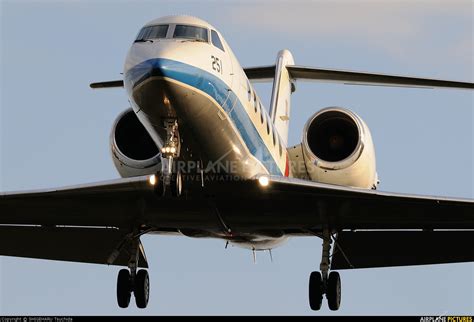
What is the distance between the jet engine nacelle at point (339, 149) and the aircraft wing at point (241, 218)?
98cm

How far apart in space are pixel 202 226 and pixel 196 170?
2.91m

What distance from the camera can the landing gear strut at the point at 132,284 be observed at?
81.9ft

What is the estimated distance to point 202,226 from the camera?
24078 millimetres

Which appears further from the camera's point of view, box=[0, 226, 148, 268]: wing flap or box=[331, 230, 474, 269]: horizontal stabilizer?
box=[0, 226, 148, 268]: wing flap

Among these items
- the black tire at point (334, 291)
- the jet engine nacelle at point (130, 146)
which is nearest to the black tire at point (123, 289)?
the jet engine nacelle at point (130, 146)

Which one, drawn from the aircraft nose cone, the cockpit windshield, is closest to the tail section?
the cockpit windshield

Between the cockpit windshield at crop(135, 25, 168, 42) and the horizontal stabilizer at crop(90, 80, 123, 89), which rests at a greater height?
the horizontal stabilizer at crop(90, 80, 123, 89)

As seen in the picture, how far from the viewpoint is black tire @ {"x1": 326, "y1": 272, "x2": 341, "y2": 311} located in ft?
81.7

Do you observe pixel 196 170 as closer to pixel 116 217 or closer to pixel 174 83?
pixel 174 83

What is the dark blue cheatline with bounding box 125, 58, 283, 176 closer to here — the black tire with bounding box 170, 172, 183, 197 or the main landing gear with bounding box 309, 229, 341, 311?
the black tire with bounding box 170, 172, 183, 197

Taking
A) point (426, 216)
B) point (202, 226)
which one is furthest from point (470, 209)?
point (202, 226)

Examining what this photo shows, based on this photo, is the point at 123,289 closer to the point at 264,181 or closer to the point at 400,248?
the point at 264,181

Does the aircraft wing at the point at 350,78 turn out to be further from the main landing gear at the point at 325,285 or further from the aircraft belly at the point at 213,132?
the aircraft belly at the point at 213,132

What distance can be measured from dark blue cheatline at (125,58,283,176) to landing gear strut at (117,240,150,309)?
3.85 m
